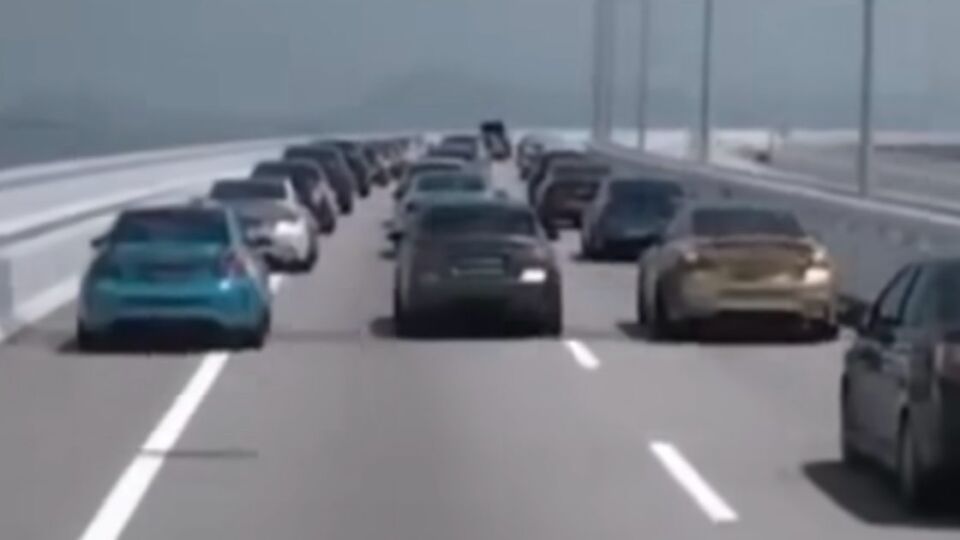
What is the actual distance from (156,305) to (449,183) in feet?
76.0

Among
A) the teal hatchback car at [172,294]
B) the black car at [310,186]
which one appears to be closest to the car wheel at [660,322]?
the teal hatchback car at [172,294]

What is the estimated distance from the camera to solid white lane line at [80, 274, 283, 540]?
1611 centimetres

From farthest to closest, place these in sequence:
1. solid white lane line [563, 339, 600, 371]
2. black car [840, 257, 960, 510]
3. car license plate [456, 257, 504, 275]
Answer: car license plate [456, 257, 504, 275] < solid white lane line [563, 339, 600, 371] < black car [840, 257, 960, 510]

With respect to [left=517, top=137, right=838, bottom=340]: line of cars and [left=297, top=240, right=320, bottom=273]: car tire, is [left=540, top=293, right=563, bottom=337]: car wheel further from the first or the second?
[left=297, top=240, right=320, bottom=273]: car tire

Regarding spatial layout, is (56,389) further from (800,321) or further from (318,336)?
(800,321)

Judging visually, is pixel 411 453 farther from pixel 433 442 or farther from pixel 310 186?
pixel 310 186

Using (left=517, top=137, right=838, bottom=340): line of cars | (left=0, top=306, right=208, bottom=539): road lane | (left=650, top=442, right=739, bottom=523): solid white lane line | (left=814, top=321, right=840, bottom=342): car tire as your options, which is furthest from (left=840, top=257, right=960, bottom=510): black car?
(left=814, top=321, right=840, bottom=342): car tire

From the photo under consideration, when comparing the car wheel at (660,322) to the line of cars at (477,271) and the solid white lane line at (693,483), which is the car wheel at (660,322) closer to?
the line of cars at (477,271)

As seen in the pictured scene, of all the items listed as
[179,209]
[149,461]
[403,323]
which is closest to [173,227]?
[179,209]

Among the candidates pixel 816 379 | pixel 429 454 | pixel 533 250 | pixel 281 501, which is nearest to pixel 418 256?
pixel 533 250

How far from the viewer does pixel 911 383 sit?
54.7 ft

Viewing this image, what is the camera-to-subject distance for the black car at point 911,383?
632 inches

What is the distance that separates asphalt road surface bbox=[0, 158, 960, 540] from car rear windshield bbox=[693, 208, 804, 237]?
59.1 inches

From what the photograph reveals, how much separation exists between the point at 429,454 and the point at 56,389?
619 centimetres
